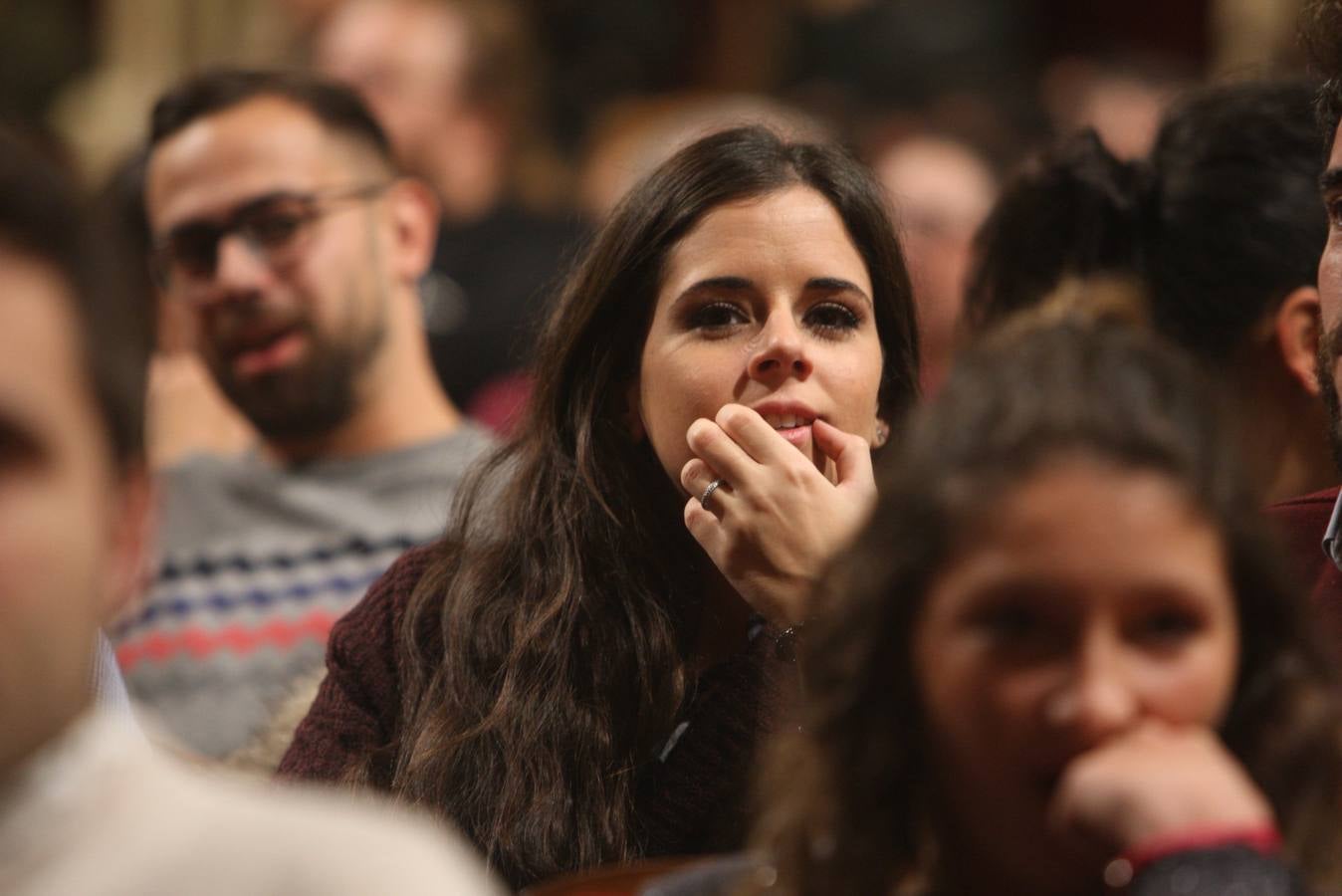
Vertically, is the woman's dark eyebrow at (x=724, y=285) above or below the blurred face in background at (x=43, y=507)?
below

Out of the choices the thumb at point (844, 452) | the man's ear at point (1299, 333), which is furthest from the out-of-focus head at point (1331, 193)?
the thumb at point (844, 452)

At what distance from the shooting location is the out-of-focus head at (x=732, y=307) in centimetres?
191

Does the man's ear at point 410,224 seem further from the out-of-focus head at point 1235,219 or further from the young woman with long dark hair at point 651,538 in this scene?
the out-of-focus head at point 1235,219

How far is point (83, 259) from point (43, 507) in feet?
0.46

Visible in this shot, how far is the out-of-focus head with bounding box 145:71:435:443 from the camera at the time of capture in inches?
119

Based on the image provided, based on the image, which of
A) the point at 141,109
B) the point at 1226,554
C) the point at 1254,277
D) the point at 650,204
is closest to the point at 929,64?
the point at 141,109

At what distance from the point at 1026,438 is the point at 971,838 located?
24 cm

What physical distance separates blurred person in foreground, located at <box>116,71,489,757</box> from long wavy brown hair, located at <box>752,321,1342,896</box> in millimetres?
1775

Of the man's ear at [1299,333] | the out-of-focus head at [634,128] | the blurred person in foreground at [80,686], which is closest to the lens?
the blurred person in foreground at [80,686]

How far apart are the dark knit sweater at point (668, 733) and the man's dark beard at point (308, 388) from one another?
1.03 m

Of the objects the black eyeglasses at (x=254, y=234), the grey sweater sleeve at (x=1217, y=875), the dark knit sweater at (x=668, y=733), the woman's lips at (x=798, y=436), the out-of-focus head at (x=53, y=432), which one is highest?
the out-of-focus head at (x=53, y=432)

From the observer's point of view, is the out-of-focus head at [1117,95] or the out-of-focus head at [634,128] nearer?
the out-of-focus head at [634,128]

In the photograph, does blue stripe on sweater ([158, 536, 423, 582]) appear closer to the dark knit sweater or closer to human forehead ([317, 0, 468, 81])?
the dark knit sweater

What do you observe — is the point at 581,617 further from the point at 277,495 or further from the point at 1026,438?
the point at 277,495
